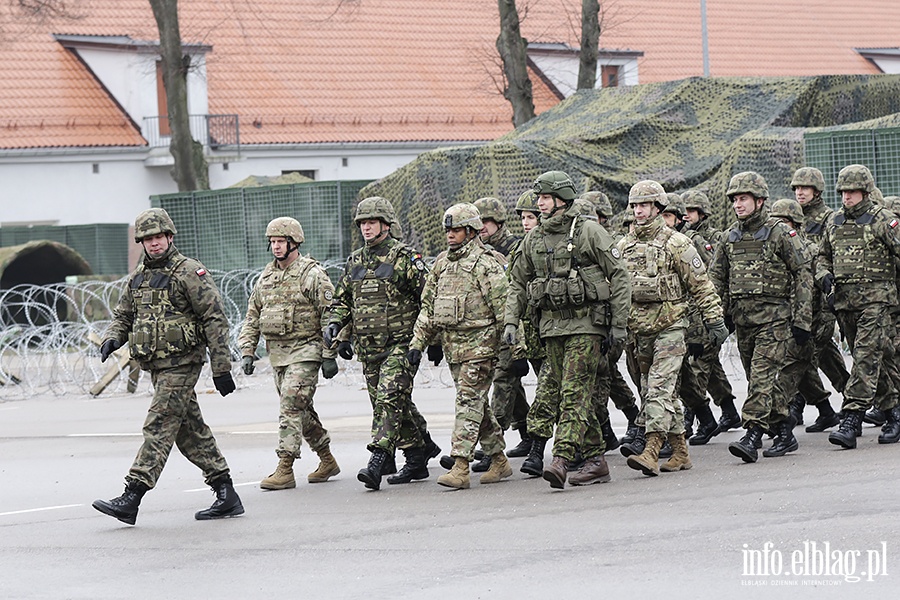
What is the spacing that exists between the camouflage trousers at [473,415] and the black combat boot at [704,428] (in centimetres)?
213

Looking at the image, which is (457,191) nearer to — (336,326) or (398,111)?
(336,326)

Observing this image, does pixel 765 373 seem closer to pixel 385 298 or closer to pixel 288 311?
pixel 385 298

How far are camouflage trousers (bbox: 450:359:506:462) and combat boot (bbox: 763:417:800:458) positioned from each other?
2083mm

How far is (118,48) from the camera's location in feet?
115

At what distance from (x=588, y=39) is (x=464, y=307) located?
1597cm

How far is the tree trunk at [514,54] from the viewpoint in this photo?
25.3 metres

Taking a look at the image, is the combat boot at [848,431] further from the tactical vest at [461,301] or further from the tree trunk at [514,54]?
the tree trunk at [514,54]

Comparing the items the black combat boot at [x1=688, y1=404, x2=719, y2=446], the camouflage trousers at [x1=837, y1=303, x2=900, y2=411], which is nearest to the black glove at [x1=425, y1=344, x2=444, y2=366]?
the black combat boot at [x1=688, y1=404, x2=719, y2=446]

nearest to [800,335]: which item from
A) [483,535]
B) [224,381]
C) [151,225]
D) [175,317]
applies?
[483,535]

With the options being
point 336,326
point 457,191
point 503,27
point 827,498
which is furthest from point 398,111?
point 827,498

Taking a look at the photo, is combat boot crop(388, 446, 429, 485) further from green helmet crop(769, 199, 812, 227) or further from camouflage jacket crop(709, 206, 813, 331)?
green helmet crop(769, 199, 812, 227)

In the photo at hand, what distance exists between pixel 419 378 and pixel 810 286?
27.9 feet

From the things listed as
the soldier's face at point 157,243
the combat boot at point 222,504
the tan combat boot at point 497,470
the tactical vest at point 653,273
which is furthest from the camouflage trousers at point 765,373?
the soldier's face at point 157,243

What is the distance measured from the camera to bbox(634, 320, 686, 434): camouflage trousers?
10.6m
